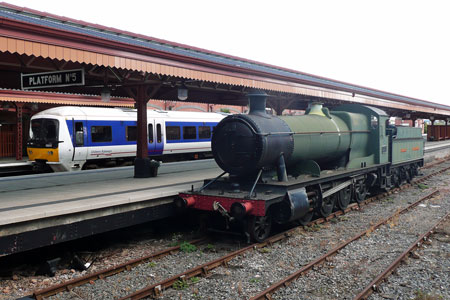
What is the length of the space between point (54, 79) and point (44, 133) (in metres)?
7.66

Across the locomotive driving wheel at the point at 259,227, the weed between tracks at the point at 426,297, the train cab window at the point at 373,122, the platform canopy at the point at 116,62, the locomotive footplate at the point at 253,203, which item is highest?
the platform canopy at the point at 116,62

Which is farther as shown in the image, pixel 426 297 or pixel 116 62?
pixel 116 62

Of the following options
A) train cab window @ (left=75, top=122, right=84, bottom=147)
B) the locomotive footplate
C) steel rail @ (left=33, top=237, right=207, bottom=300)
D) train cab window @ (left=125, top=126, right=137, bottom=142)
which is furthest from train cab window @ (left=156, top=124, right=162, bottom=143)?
steel rail @ (left=33, top=237, right=207, bottom=300)

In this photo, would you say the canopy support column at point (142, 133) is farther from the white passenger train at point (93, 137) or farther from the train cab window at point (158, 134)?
the train cab window at point (158, 134)

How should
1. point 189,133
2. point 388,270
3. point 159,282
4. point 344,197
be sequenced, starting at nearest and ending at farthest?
point 159,282, point 388,270, point 344,197, point 189,133

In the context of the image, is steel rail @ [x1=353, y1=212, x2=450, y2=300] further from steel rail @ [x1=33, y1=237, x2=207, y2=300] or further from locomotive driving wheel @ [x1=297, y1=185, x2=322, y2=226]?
steel rail @ [x1=33, y1=237, x2=207, y2=300]

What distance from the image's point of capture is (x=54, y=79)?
28.0ft

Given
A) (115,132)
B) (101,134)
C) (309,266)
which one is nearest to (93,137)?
(101,134)

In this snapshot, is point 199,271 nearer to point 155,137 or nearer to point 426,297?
point 426,297

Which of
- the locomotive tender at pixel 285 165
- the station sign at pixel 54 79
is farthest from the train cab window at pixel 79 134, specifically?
the locomotive tender at pixel 285 165

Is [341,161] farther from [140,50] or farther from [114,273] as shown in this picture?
[114,273]

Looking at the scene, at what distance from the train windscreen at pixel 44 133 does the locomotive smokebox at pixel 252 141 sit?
8798 millimetres

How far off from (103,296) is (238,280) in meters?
2.00

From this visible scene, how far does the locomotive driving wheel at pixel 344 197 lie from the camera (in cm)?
1054
